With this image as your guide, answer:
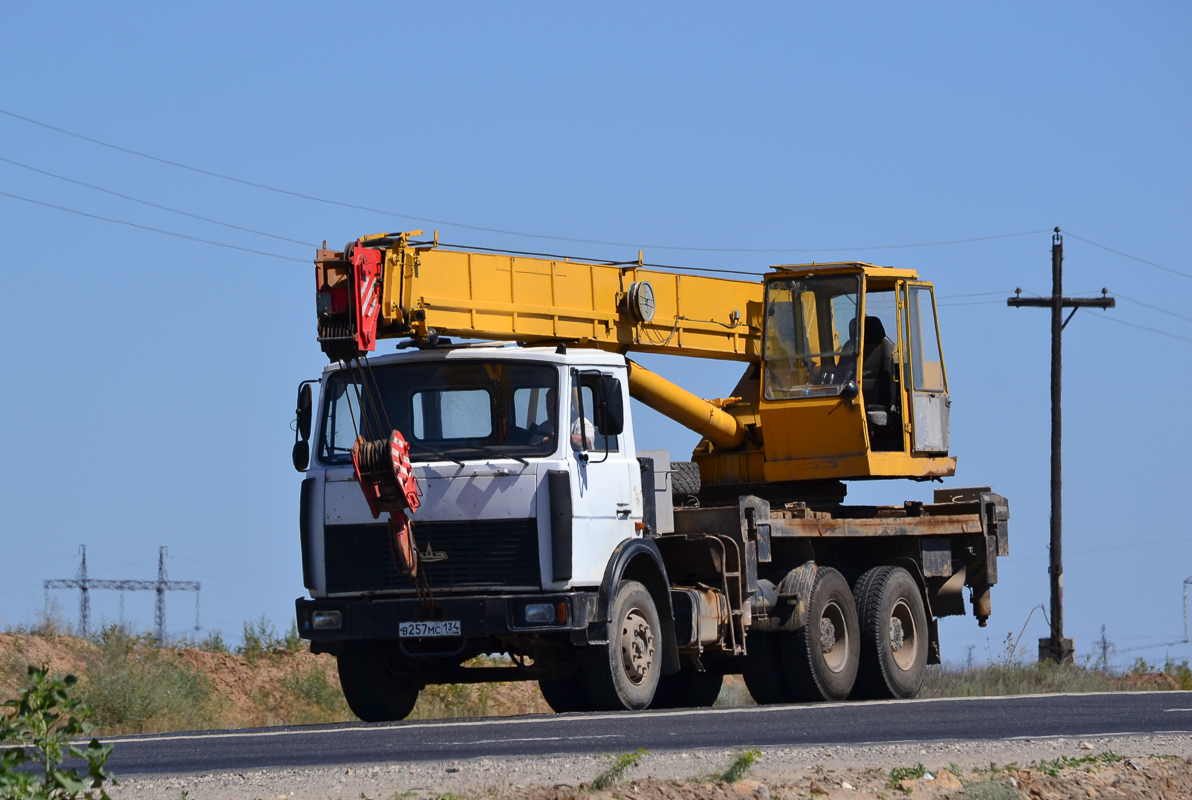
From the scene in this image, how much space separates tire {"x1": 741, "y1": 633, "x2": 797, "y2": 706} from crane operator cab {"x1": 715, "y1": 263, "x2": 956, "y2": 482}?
73.7 inches

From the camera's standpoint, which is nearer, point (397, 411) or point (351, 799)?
point (351, 799)

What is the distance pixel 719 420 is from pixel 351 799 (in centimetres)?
1009

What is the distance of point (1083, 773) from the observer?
10.1 meters

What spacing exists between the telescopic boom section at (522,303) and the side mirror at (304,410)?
0.79m

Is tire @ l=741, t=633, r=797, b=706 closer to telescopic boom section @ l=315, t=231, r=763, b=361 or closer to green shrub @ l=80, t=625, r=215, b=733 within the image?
telescopic boom section @ l=315, t=231, r=763, b=361

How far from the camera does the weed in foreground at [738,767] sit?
9180mm

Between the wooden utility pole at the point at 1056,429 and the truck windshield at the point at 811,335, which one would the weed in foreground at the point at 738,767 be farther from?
the wooden utility pole at the point at 1056,429

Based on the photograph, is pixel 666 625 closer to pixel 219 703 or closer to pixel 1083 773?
pixel 1083 773

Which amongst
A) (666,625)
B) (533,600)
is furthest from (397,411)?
(666,625)

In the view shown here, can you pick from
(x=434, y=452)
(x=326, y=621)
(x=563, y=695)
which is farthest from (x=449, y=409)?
(x=563, y=695)

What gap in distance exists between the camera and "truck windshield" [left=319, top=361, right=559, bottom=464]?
14.1 metres

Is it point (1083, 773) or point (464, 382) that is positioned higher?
point (464, 382)

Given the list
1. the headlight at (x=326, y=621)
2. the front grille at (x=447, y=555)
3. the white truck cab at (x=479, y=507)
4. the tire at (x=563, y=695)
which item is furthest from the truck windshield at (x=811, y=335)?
the headlight at (x=326, y=621)

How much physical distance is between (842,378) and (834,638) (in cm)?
272
